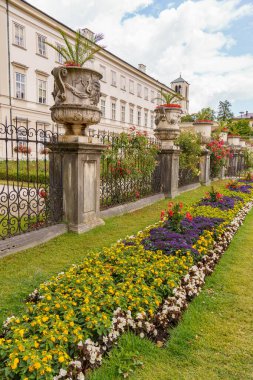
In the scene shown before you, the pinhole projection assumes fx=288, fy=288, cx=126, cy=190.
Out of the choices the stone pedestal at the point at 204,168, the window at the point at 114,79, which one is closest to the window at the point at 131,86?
the window at the point at 114,79

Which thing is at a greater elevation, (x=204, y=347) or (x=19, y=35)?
(x=19, y=35)

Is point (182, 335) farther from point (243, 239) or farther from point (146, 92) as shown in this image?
point (146, 92)

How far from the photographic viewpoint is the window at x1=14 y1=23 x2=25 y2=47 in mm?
23594

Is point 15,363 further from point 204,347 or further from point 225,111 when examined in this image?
Answer: point 225,111

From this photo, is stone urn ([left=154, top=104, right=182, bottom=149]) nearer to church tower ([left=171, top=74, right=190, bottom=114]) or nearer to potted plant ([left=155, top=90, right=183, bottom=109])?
potted plant ([left=155, top=90, right=183, bottom=109])

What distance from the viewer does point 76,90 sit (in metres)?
5.01

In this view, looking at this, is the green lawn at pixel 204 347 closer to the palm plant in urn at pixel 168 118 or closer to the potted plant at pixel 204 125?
the palm plant in urn at pixel 168 118

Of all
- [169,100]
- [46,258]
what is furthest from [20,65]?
[46,258]

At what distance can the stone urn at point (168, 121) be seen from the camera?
898cm

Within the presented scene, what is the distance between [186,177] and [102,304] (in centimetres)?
962

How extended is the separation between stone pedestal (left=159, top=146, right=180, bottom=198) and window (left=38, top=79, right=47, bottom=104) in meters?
20.8

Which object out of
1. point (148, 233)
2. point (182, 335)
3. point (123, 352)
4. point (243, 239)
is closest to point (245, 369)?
point (182, 335)

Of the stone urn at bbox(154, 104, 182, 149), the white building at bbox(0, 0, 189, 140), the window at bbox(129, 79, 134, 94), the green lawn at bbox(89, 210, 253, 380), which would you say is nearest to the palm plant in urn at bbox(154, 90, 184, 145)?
the stone urn at bbox(154, 104, 182, 149)

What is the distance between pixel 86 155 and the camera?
5312mm
